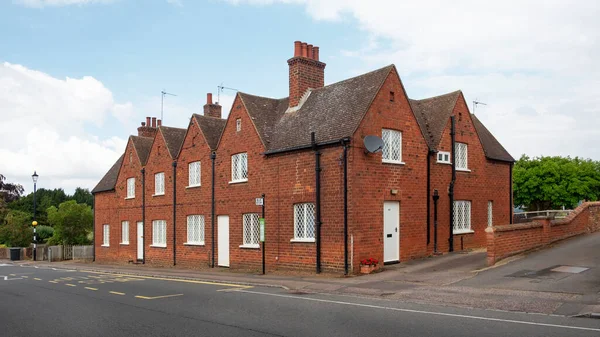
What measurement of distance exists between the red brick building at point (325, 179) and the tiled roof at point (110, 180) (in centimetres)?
721

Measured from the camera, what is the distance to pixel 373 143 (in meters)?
19.4

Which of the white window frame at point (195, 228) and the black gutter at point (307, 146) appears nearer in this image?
the black gutter at point (307, 146)

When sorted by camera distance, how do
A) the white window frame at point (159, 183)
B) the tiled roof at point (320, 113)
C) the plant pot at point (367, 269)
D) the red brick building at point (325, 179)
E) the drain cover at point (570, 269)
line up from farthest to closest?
the white window frame at point (159, 183) → the tiled roof at point (320, 113) → the red brick building at point (325, 179) → the plant pot at point (367, 269) → the drain cover at point (570, 269)

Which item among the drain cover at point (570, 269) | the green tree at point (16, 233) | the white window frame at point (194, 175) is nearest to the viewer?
the drain cover at point (570, 269)

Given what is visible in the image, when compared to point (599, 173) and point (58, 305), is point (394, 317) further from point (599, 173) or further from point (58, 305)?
point (599, 173)

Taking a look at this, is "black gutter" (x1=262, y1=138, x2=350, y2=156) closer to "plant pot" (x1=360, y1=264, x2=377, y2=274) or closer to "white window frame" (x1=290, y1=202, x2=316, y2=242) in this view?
"white window frame" (x1=290, y1=202, x2=316, y2=242)

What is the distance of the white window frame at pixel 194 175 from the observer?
27.7 metres

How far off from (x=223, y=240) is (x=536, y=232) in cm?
1344

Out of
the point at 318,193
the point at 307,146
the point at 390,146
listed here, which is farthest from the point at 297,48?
the point at 318,193

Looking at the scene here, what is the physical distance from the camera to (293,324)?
32.7 feet

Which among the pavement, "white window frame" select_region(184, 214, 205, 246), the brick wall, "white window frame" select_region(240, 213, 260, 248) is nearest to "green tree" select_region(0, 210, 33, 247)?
"white window frame" select_region(184, 214, 205, 246)

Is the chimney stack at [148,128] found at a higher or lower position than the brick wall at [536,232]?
higher

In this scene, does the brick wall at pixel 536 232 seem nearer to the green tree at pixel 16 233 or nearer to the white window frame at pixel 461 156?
the white window frame at pixel 461 156

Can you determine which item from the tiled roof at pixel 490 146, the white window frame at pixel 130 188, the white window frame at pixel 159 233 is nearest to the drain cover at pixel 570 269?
the tiled roof at pixel 490 146
